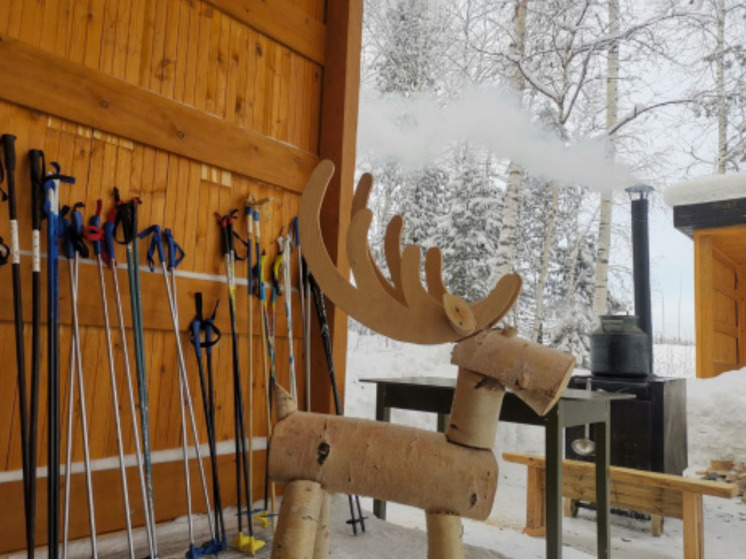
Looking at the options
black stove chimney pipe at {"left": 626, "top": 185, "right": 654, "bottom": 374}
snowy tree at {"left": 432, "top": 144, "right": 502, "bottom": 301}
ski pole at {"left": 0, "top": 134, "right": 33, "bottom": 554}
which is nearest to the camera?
ski pole at {"left": 0, "top": 134, "right": 33, "bottom": 554}

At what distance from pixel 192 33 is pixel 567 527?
3.97 metres

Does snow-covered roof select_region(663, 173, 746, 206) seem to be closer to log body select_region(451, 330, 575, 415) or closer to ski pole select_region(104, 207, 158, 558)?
ski pole select_region(104, 207, 158, 558)

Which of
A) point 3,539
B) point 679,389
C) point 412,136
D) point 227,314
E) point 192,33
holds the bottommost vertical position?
point 3,539

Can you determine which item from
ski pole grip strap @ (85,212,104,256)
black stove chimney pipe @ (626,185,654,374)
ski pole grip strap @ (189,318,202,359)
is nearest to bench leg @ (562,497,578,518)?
black stove chimney pipe @ (626,185,654,374)

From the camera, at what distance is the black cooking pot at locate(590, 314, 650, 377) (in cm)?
442

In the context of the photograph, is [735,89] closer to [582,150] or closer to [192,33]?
[582,150]

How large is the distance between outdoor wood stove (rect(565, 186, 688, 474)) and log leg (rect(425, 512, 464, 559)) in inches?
129

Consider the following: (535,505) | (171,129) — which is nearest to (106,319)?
(171,129)

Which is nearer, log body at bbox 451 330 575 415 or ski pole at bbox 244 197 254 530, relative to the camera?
log body at bbox 451 330 575 415

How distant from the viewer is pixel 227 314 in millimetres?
3084

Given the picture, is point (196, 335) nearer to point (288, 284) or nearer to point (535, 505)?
point (288, 284)

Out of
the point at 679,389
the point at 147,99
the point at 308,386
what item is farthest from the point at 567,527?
the point at 147,99

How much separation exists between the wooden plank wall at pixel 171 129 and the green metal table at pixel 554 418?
0.52m

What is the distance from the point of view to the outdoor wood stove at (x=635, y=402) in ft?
13.5
